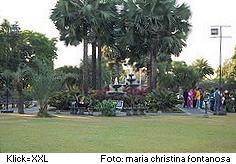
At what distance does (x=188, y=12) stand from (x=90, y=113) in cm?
824

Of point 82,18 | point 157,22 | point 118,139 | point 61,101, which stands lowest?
point 118,139

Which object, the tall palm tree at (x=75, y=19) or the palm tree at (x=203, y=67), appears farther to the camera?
the palm tree at (x=203, y=67)

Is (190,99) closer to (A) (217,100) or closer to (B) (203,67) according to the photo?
(A) (217,100)

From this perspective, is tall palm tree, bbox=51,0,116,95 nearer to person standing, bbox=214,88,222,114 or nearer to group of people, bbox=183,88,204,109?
group of people, bbox=183,88,204,109

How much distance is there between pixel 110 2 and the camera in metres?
26.2

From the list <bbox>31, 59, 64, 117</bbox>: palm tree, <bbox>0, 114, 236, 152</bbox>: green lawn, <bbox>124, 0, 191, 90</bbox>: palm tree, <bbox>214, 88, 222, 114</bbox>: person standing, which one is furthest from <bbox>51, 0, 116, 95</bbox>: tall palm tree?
<bbox>0, 114, 236, 152</bbox>: green lawn

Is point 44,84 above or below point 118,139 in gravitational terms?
above

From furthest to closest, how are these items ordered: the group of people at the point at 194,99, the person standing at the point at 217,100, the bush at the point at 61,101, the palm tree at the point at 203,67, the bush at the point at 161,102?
the palm tree at the point at 203,67, the group of people at the point at 194,99, the bush at the point at 61,101, the bush at the point at 161,102, the person standing at the point at 217,100

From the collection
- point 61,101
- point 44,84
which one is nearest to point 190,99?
point 61,101

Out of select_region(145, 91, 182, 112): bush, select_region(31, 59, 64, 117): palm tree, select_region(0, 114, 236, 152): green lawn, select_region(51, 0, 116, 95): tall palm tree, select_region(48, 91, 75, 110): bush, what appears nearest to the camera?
select_region(0, 114, 236, 152): green lawn

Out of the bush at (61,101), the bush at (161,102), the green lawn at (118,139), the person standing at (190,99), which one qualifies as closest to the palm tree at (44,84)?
the bush at (61,101)

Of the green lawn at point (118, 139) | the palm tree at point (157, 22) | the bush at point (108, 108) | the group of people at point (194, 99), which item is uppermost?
the palm tree at point (157, 22)

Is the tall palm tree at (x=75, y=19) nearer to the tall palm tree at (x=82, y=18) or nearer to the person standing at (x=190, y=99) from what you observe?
the tall palm tree at (x=82, y=18)

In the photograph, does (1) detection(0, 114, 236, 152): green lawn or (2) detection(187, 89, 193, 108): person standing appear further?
(2) detection(187, 89, 193, 108): person standing
